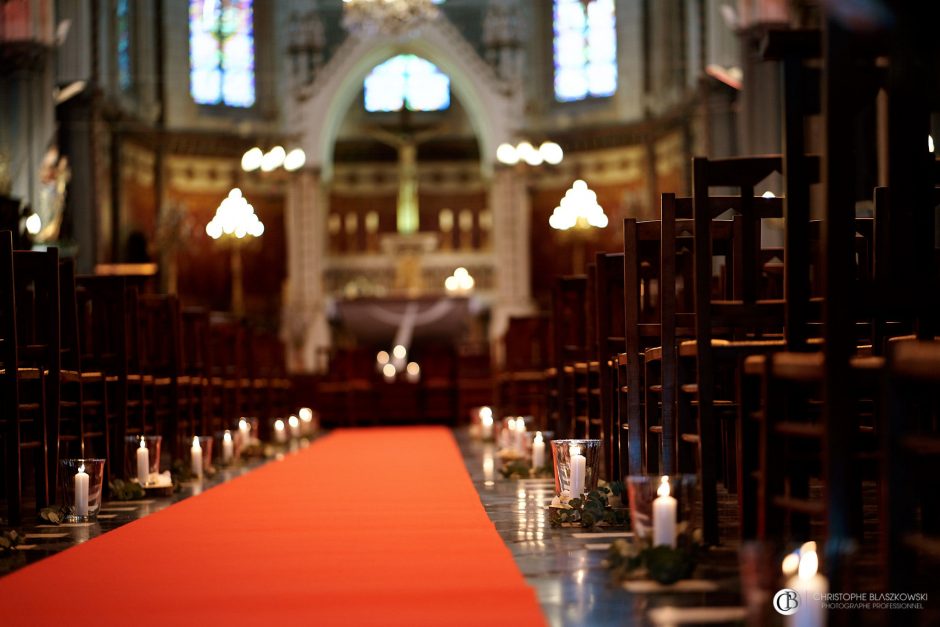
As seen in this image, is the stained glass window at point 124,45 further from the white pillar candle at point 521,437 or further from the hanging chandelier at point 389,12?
the white pillar candle at point 521,437

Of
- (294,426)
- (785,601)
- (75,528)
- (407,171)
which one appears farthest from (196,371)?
(407,171)

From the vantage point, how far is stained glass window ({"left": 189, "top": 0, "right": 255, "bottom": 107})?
2434cm

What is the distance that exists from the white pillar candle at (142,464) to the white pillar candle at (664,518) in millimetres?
3862

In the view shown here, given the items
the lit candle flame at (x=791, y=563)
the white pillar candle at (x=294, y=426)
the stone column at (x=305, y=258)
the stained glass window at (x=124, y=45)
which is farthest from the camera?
the stone column at (x=305, y=258)

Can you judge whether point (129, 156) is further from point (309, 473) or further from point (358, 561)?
point (358, 561)

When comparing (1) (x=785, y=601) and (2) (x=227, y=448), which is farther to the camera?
(2) (x=227, y=448)

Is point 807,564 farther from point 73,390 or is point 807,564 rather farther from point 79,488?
point 73,390

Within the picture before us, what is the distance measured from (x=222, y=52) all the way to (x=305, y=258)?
4.28m

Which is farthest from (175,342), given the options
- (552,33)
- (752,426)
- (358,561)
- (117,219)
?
(552,33)

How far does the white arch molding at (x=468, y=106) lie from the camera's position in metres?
23.8

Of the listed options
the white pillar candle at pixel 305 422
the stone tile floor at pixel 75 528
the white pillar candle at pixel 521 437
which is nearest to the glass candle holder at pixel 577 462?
the stone tile floor at pixel 75 528

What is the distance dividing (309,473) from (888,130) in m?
5.29

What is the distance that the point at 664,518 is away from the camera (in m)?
4.00

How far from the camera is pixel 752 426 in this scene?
443 cm
